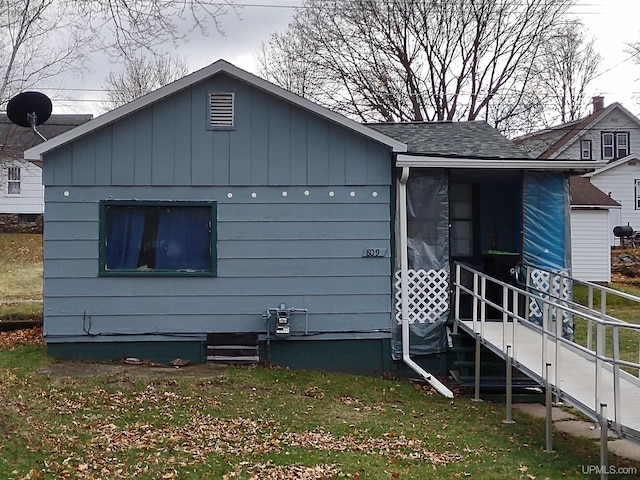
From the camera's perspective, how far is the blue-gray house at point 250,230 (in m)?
9.73

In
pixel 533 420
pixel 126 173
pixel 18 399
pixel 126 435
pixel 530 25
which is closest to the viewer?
pixel 126 435

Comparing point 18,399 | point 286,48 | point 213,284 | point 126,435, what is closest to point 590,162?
point 213,284

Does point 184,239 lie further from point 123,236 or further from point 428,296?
point 428,296

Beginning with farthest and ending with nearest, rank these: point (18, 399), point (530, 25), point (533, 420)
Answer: point (530, 25) → point (533, 420) → point (18, 399)

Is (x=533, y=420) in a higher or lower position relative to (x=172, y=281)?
lower

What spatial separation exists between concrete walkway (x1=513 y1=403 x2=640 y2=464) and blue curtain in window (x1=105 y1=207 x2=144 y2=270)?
553 cm

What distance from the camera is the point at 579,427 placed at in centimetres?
827

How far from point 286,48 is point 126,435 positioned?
2324 cm

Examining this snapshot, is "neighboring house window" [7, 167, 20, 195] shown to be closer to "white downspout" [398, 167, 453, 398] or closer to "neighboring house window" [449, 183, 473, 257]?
"neighboring house window" [449, 183, 473, 257]

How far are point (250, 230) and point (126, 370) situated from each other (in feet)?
8.21

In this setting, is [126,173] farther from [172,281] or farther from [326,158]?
[326,158]

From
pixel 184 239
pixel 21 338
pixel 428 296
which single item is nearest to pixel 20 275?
pixel 21 338

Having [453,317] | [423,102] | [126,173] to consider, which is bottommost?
[453,317]

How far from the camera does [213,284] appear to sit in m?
9.90
